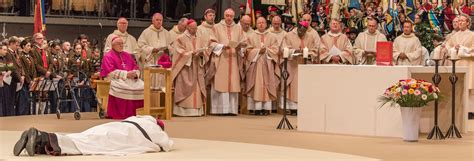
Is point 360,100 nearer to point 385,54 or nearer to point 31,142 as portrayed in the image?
point 385,54

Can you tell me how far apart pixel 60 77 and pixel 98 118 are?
1020mm

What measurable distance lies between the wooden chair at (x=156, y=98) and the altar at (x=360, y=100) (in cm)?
272

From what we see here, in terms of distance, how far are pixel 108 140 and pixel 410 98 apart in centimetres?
369

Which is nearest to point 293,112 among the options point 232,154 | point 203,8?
point 232,154

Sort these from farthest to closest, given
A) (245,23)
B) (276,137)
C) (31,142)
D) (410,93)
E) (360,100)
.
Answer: (245,23)
(360,100)
(276,137)
(410,93)
(31,142)

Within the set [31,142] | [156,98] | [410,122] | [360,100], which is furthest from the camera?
[156,98]

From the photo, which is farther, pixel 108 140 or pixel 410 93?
pixel 410 93

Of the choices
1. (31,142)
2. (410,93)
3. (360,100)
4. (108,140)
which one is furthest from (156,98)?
(31,142)

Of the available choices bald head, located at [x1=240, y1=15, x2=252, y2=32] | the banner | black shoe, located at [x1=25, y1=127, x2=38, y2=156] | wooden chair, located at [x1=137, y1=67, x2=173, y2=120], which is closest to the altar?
wooden chair, located at [x1=137, y1=67, x2=173, y2=120]

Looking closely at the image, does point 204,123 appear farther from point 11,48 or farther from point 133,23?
point 133,23

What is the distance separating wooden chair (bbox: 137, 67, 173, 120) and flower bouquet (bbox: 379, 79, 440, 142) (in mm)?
4240

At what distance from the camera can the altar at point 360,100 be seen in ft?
41.8

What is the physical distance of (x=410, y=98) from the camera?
39.4 ft

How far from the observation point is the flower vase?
12.2 meters
